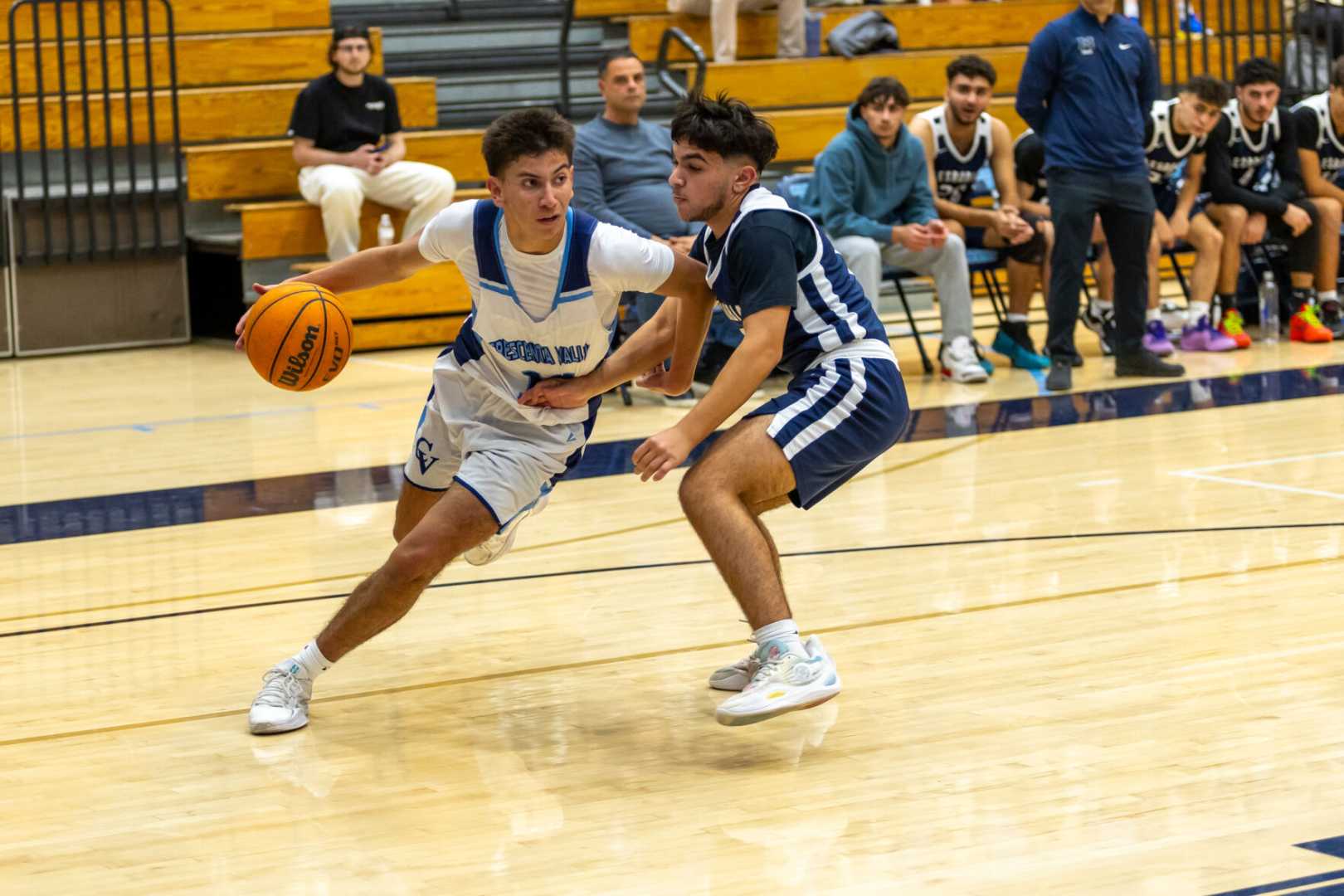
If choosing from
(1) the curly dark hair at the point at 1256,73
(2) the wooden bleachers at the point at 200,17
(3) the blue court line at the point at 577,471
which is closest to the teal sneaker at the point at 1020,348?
(3) the blue court line at the point at 577,471

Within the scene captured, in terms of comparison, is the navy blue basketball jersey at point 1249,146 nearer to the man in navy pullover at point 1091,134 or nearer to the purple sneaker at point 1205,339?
the purple sneaker at point 1205,339

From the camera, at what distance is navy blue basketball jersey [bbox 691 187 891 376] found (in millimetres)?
3795

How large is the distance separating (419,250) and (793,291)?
2.70 feet

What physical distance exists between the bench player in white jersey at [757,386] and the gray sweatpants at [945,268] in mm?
4392

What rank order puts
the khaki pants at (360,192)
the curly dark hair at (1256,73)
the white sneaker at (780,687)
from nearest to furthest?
the white sneaker at (780,687) → the curly dark hair at (1256,73) → the khaki pants at (360,192)

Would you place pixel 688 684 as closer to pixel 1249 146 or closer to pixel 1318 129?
pixel 1249 146

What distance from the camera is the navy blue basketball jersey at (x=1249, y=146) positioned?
940 centimetres

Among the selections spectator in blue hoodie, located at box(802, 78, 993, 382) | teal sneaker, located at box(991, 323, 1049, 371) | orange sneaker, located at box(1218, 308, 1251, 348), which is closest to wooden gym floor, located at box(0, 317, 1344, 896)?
spectator in blue hoodie, located at box(802, 78, 993, 382)

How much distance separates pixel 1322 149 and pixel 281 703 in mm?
7504

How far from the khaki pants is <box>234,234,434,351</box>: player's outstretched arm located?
18.8 feet

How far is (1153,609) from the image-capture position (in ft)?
14.8

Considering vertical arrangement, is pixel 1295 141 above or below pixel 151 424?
above

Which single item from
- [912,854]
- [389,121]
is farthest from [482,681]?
[389,121]

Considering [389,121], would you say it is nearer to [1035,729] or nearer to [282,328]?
[282,328]
